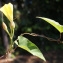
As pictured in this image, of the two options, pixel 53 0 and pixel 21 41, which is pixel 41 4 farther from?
pixel 21 41

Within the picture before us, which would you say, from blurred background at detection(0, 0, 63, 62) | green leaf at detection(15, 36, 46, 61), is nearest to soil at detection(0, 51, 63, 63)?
blurred background at detection(0, 0, 63, 62)

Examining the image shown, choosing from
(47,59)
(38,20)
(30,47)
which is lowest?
(30,47)

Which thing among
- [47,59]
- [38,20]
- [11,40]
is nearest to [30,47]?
[11,40]

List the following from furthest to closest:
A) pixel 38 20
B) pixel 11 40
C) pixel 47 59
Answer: pixel 38 20, pixel 47 59, pixel 11 40

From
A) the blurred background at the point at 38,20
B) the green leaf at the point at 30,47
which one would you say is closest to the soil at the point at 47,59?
the blurred background at the point at 38,20

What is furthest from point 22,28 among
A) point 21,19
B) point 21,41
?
point 21,41

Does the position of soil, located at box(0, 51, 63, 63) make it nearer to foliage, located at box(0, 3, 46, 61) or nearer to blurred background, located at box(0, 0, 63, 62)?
blurred background, located at box(0, 0, 63, 62)

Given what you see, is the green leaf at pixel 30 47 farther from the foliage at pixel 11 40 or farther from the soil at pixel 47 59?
the soil at pixel 47 59

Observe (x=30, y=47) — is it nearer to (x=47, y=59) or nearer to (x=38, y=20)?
(x=47, y=59)

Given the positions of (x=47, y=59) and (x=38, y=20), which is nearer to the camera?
(x=47, y=59)
